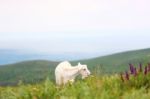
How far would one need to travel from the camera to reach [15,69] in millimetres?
159750

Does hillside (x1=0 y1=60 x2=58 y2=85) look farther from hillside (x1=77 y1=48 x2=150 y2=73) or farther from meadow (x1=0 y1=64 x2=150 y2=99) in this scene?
meadow (x1=0 y1=64 x2=150 y2=99)

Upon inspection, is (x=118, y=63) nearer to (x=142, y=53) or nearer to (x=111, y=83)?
(x=142, y=53)

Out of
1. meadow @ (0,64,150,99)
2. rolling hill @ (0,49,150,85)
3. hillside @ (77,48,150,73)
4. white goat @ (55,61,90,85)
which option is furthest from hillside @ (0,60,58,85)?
meadow @ (0,64,150,99)

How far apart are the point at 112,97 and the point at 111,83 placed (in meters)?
2.00

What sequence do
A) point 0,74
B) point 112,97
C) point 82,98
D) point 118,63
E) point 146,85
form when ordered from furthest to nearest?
point 0,74 < point 118,63 < point 146,85 < point 112,97 < point 82,98

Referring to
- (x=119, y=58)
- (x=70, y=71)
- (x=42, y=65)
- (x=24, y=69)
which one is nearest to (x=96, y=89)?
(x=70, y=71)

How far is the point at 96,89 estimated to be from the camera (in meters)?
9.94

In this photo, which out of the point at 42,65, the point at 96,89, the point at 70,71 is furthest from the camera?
the point at 42,65

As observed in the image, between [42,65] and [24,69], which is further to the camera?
[42,65]

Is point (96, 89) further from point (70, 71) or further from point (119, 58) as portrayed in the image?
point (119, 58)

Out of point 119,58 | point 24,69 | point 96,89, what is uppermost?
point 96,89

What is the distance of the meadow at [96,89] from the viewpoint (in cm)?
853

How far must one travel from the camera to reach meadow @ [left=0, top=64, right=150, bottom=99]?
8531 millimetres

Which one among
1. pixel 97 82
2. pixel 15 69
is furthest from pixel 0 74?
pixel 97 82
